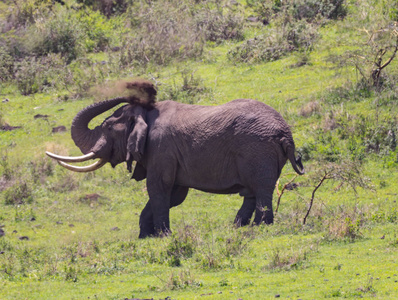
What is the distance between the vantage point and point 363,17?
93.6 feet

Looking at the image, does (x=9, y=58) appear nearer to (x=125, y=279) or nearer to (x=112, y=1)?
(x=112, y=1)

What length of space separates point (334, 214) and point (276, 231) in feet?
4.32

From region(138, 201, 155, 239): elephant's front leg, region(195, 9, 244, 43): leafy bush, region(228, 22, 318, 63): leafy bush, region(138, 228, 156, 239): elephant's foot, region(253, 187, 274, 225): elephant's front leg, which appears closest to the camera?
region(253, 187, 274, 225): elephant's front leg

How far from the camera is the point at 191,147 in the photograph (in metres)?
15.8

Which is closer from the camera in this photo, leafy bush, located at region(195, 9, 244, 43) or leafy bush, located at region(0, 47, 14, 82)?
leafy bush, located at region(0, 47, 14, 82)

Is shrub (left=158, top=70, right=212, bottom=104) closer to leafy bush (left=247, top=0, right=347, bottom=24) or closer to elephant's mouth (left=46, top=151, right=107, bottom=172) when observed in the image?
leafy bush (left=247, top=0, right=347, bottom=24)

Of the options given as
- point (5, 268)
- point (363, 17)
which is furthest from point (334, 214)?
point (363, 17)

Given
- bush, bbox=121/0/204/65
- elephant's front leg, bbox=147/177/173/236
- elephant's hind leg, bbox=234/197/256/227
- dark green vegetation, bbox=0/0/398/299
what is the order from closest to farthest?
dark green vegetation, bbox=0/0/398/299
elephant's hind leg, bbox=234/197/256/227
elephant's front leg, bbox=147/177/173/236
bush, bbox=121/0/204/65

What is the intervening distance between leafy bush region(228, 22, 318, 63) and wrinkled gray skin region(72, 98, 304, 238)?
11.7 metres

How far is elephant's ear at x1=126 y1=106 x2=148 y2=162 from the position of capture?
51.6ft

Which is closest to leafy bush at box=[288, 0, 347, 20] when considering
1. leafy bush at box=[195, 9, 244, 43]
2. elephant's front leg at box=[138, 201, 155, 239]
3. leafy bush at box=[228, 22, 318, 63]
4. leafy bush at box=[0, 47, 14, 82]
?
leafy bush at box=[228, 22, 318, 63]

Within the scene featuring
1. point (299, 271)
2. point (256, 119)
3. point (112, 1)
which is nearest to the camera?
point (299, 271)

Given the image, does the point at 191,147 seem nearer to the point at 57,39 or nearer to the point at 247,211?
the point at 247,211

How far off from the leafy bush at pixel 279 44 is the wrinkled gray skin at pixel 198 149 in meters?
11.7
